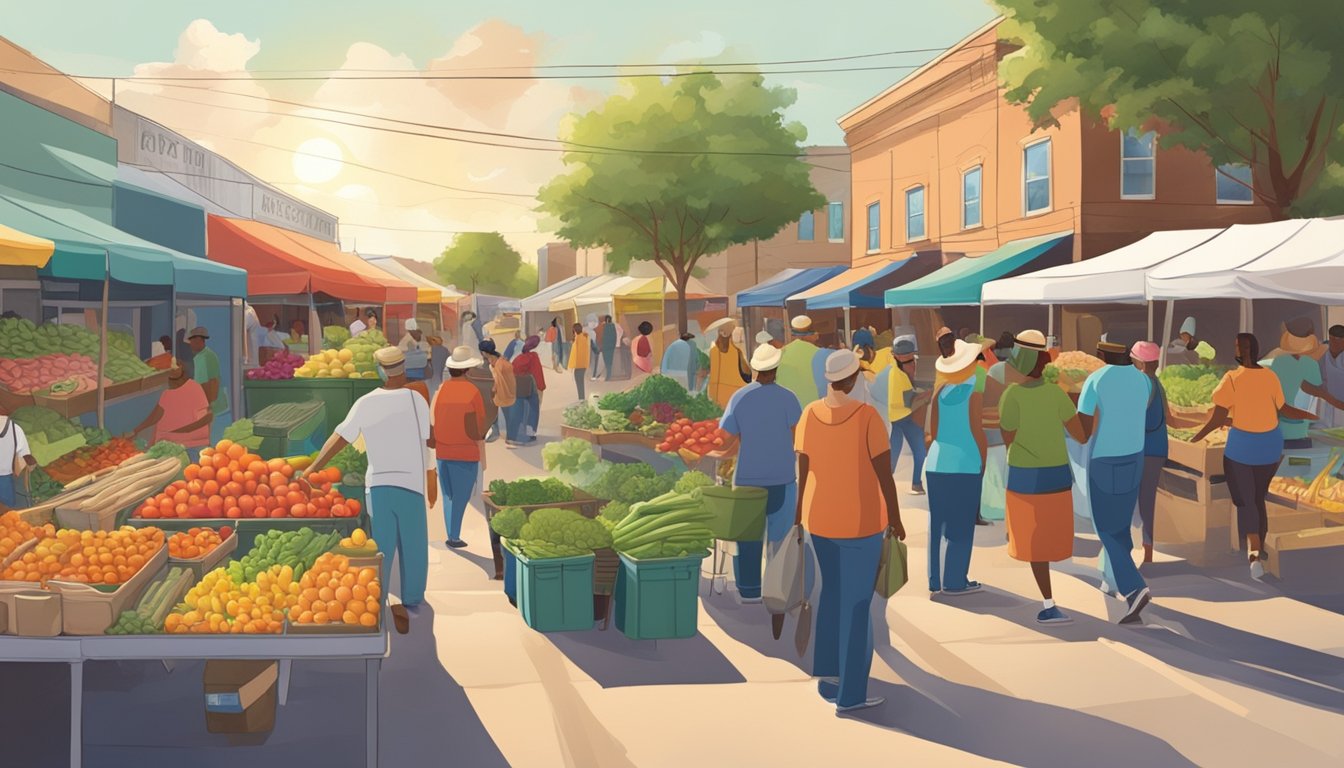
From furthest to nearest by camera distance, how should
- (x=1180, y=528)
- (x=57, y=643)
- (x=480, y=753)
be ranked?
1. (x=1180, y=528)
2. (x=480, y=753)
3. (x=57, y=643)

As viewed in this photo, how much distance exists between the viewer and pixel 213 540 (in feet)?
24.4

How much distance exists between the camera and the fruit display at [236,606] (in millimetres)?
5723

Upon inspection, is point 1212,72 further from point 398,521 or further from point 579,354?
point 398,521

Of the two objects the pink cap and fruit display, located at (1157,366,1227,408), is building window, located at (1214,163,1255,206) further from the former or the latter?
the pink cap

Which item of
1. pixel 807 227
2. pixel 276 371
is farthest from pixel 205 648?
pixel 807 227

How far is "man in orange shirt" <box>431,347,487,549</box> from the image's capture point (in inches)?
406

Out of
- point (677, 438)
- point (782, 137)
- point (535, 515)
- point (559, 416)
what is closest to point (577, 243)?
point (782, 137)

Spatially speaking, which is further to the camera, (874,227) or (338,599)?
(874,227)

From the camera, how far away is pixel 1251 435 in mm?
10289

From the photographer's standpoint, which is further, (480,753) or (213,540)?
(213,540)

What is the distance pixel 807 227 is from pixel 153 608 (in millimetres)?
53457

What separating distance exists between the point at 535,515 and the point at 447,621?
1.10 m

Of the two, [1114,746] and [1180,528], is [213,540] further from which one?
[1180,528]

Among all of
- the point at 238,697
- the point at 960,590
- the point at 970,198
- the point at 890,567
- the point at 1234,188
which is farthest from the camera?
the point at 970,198
